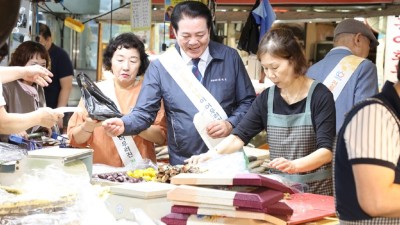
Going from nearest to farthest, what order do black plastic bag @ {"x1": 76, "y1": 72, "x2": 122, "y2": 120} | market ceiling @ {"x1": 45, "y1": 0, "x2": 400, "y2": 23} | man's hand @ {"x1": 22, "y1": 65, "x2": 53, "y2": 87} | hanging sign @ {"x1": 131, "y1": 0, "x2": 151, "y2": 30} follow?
man's hand @ {"x1": 22, "y1": 65, "x2": 53, "y2": 87}
black plastic bag @ {"x1": 76, "y1": 72, "x2": 122, "y2": 120}
hanging sign @ {"x1": 131, "y1": 0, "x2": 151, "y2": 30}
market ceiling @ {"x1": 45, "y1": 0, "x2": 400, "y2": 23}

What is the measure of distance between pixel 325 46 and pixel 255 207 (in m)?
11.2

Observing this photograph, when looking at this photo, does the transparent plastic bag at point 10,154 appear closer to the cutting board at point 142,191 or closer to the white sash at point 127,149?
the cutting board at point 142,191

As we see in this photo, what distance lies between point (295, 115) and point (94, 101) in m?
1.02

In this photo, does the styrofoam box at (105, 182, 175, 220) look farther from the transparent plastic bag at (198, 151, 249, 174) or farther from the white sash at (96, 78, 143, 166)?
the white sash at (96, 78, 143, 166)

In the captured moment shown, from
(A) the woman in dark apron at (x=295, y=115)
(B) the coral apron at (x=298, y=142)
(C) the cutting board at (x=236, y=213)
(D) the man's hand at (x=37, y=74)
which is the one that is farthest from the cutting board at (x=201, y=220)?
(D) the man's hand at (x=37, y=74)

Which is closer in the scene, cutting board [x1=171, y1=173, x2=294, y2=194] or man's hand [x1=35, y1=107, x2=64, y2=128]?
cutting board [x1=171, y1=173, x2=294, y2=194]

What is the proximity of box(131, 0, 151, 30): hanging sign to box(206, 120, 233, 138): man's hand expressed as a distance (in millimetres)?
2445

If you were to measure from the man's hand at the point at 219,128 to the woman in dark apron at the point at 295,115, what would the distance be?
330mm

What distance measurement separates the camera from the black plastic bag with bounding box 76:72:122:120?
10.8ft

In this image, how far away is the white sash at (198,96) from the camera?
3.67 meters

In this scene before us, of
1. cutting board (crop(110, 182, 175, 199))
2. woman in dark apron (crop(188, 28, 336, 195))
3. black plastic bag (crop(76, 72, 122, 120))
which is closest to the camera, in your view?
cutting board (crop(110, 182, 175, 199))

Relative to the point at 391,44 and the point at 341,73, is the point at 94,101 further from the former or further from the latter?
the point at 391,44

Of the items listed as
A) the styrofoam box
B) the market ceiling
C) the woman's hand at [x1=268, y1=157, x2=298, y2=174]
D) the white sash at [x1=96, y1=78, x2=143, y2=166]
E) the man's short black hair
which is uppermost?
the market ceiling

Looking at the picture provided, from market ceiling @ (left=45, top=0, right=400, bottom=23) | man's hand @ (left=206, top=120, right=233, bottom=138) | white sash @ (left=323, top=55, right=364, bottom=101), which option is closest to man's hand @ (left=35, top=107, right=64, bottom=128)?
man's hand @ (left=206, top=120, right=233, bottom=138)
